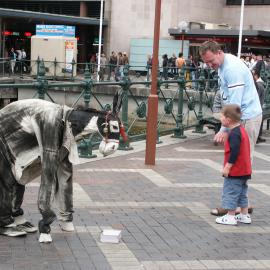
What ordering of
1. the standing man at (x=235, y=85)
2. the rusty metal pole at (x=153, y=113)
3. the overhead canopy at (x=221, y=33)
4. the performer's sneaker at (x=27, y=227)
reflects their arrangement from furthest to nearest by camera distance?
the overhead canopy at (x=221, y=33)
the rusty metal pole at (x=153, y=113)
the standing man at (x=235, y=85)
the performer's sneaker at (x=27, y=227)

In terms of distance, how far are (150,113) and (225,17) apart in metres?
41.7

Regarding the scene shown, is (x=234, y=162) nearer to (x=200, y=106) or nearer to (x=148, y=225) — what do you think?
(x=148, y=225)

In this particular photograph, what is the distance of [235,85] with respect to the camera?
668cm

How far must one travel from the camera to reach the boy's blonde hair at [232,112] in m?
6.40

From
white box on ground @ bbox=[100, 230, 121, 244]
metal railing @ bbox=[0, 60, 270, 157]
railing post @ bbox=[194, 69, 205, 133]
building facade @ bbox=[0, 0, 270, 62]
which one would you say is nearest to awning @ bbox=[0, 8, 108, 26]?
building facade @ bbox=[0, 0, 270, 62]

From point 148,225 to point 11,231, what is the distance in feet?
4.85

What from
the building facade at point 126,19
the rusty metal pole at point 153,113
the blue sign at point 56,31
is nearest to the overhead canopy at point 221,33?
the building facade at point 126,19

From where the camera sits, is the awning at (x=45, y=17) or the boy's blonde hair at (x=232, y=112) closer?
the boy's blonde hair at (x=232, y=112)

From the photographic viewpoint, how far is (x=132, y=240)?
595 cm

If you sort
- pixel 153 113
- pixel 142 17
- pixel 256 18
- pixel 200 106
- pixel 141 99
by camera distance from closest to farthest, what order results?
pixel 153 113, pixel 141 99, pixel 200 106, pixel 142 17, pixel 256 18

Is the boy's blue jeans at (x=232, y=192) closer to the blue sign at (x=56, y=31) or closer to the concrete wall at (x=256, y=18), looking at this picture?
the blue sign at (x=56, y=31)

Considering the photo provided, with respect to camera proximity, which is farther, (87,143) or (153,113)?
(153,113)

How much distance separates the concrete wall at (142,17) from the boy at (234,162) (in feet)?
128

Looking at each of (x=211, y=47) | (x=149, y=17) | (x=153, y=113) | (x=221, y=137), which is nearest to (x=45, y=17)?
(x=149, y=17)
